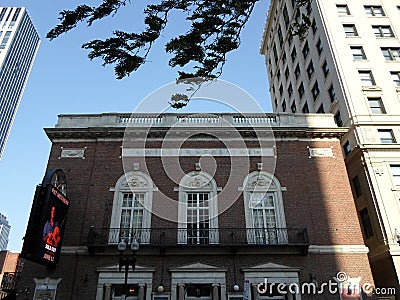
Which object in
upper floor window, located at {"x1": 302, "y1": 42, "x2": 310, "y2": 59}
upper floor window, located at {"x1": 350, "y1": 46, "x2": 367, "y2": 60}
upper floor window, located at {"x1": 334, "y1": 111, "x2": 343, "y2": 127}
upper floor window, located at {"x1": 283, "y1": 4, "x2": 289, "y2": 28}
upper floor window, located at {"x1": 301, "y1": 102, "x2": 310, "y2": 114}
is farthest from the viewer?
upper floor window, located at {"x1": 283, "y1": 4, "x2": 289, "y2": 28}

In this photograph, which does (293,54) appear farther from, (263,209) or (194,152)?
(263,209)

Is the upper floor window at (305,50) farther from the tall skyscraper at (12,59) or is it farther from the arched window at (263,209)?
the tall skyscraper at (12,59)

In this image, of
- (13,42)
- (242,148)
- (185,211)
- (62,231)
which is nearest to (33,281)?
(62,231)

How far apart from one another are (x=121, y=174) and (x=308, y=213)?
10917 mm

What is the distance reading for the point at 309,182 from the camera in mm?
19031

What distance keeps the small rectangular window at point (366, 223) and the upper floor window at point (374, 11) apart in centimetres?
1887

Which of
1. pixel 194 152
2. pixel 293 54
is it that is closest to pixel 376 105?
pixel 293 54

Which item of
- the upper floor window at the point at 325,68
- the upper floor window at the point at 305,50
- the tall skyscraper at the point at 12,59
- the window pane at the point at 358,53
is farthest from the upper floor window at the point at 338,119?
the tall skyscraper at the point at 12,59

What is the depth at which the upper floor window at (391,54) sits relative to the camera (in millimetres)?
27973

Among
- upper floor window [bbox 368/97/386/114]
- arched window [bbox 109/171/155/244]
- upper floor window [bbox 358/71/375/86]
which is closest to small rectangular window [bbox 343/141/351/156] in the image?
upper floor window [bbox 368/97/386/114]

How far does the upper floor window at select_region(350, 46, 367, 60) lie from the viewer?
28.2 meters

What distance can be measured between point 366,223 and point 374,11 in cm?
2023

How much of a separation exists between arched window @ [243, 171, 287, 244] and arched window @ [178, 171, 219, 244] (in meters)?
1.86

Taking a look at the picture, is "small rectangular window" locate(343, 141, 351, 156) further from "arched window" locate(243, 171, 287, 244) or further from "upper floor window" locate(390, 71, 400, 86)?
"arched window" locate(243, 171, 287, 244)
